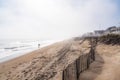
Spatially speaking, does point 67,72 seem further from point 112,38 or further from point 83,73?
point 112,38

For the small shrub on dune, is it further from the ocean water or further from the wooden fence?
the ocean water

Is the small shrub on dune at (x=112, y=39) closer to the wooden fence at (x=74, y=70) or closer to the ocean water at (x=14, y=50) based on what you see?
the wooden fence at (x=74, y=70)

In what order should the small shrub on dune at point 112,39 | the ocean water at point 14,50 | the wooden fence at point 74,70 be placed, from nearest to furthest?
the wooden fence at point 74,70 → the small shrub on dune at point 112,39 → the ocean water at point 14,50

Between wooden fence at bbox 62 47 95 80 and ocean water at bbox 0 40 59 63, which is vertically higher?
wooden fence at bbox 62 47 95 80

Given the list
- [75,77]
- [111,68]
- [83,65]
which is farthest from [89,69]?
[75,77]

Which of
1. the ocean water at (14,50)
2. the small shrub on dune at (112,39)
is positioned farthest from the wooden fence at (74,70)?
the ocean water at (14,50)

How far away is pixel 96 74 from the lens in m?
10.5

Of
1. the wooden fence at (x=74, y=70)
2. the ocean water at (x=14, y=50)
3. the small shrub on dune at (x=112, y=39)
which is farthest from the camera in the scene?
the ocean water at (x=14, y=50)

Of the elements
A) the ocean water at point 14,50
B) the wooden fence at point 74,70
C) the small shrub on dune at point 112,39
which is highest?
the small shrub on dune at point 112,39

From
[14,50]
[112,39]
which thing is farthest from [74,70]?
[14,50]

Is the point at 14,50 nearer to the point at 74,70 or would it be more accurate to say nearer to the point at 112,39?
the point at 112,39

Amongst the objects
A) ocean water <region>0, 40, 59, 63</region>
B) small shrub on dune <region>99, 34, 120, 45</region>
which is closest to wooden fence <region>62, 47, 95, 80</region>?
small shrub on dune <region>99, 34, 120, 45</region>

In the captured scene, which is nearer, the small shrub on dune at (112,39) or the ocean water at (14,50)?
the small shrub on dune at (112,39)

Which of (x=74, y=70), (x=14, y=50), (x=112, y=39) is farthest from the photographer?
(x=14, y=50)
